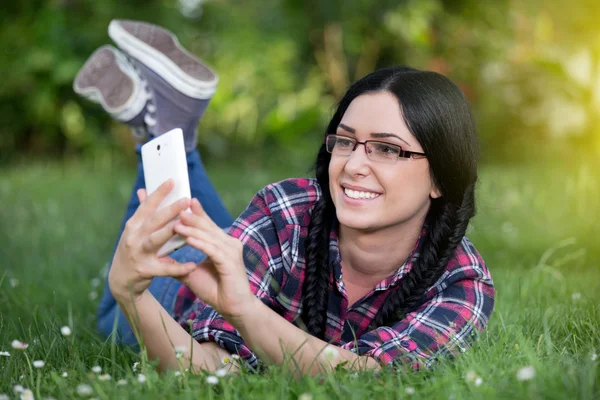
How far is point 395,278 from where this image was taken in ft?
7.57

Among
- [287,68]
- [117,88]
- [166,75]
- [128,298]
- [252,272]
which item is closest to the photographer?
[128,298]

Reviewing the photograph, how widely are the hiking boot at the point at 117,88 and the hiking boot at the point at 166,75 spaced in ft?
0.23

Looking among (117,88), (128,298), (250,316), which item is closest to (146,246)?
(128,298)

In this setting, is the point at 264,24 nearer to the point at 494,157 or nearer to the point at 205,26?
the point at 205,26

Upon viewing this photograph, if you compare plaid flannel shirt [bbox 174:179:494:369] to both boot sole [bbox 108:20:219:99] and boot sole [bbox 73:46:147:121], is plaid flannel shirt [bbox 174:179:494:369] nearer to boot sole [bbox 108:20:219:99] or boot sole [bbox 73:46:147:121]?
boot sole [bbox 108:20:219:99]

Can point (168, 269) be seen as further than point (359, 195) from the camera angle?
No

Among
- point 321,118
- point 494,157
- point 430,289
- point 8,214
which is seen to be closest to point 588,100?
point 494,157

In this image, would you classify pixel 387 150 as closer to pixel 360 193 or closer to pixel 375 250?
pixel 360 193

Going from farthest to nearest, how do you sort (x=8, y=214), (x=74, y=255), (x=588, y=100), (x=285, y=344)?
(x=588, y=100), (x=8, y=214), (x=74, y=255), (x=285, y=344)

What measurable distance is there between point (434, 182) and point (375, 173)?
25 centimetres

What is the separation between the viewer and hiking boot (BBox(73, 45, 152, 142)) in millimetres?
3352

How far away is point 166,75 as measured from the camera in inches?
131

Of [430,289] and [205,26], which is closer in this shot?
[430,289]

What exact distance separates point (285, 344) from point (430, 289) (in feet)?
2.03
